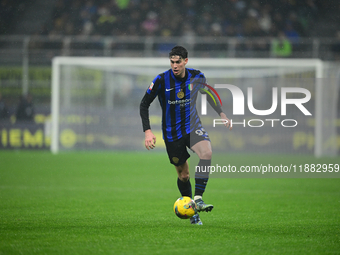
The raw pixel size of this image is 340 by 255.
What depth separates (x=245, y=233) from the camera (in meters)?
4.84

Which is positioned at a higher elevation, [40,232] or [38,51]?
[38,51]

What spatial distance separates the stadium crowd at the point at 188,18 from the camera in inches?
797

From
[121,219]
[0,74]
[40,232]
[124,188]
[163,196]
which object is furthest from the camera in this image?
[0,74]

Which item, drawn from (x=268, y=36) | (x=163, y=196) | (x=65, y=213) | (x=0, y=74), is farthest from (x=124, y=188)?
(x=268, y=36)

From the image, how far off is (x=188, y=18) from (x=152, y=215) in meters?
15.8

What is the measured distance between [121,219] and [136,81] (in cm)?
1199

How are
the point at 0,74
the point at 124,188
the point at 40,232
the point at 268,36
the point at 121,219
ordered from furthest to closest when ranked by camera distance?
1. the point at 268,36
2. the point at 0,74
3. the point at 124,188
4. the point at 121,219
5. the point at 40,232

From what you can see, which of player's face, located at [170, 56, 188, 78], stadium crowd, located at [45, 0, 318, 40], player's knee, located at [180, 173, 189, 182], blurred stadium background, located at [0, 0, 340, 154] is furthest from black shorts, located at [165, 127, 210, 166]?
stadium crowd, located at [45, 0, 318, 40]

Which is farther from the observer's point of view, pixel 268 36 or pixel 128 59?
pixel 268 36

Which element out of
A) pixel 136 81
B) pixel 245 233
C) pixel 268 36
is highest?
pixel 268 36

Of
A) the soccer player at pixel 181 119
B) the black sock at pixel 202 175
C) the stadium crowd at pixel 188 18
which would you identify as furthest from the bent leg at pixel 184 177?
the stadium crowd at pixel 188 18

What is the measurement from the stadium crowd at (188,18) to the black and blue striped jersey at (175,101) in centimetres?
1481

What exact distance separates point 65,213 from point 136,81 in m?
→ 11.5

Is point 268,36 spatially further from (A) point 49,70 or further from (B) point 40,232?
(B) point 40,232
